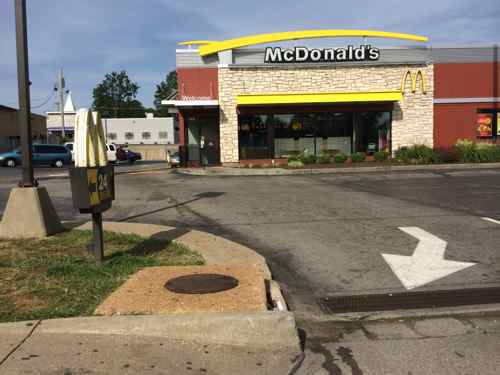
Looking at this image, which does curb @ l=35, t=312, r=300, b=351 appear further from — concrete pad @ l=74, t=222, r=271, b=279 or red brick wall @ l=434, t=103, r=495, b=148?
red brick wall @ l=434, t=103, r=495, b=148

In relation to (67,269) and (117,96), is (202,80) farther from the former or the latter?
(117,96)

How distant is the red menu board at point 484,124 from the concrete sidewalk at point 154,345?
26188 millimetres

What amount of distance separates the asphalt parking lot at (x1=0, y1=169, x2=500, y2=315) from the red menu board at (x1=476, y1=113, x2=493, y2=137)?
10.6 m

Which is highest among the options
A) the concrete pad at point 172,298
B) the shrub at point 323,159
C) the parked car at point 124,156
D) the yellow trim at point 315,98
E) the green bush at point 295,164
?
the yellow trim at point 315,98

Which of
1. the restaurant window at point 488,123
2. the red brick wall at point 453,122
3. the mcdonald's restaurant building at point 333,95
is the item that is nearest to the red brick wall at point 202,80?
the mcdonald's restaurant building at point 333,95

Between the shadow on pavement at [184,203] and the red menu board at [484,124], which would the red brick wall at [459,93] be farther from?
the shadow on pavement at [184,203]

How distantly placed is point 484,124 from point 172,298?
2641 centimetres

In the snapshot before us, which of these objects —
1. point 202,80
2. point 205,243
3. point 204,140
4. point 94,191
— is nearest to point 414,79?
point 202,80

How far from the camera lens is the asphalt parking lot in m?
6.14

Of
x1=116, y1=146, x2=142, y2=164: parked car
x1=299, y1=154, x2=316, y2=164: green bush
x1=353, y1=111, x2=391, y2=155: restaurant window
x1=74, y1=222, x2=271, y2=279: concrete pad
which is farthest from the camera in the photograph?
x1=116, y1=146, x2=142, y2=164: parked car

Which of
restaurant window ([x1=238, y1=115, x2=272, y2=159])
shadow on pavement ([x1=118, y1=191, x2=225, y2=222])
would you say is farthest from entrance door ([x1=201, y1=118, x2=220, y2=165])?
shadow on pavement ([x1=118, y1=191, x2=225, y2=222])

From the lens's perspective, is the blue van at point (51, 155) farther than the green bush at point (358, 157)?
Yes

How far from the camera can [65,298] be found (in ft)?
16.3

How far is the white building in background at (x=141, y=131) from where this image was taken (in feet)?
A: 238
